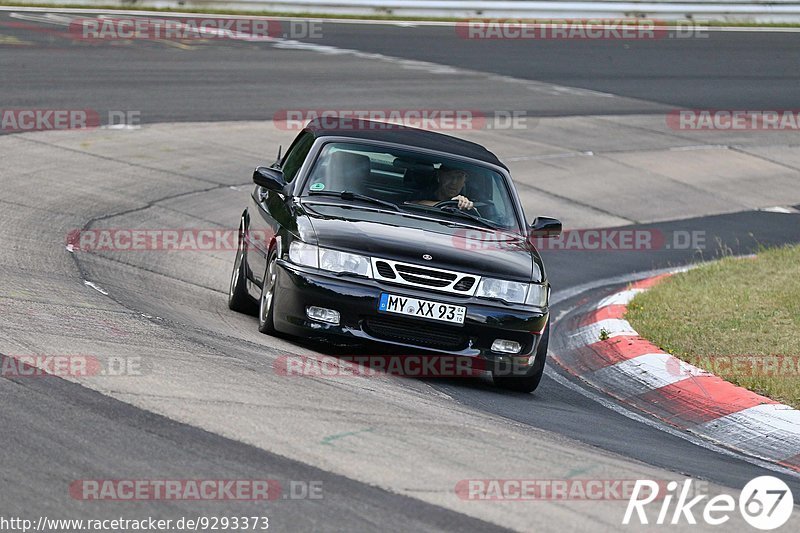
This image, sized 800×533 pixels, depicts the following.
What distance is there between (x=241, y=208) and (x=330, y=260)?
6544 millimetres

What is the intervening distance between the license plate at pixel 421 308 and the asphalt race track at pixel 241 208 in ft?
1.43

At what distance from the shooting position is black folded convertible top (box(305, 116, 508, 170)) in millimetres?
9484

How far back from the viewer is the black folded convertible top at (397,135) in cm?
948

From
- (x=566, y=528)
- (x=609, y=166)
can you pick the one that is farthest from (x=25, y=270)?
(x=609, y=166)

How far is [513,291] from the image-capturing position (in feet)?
26.9

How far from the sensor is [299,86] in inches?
856

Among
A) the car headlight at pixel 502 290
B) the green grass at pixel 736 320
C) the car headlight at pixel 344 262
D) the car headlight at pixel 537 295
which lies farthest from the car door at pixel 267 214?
the green grass at pixel 736 320

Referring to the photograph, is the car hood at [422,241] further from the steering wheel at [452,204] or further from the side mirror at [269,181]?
the side mirror at [269,181]

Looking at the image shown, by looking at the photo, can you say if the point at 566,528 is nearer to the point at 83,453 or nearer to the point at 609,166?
the point at 83,453

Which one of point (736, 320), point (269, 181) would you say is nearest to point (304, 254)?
point (269, 181)

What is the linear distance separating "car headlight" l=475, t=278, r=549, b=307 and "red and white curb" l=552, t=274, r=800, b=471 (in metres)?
1.07

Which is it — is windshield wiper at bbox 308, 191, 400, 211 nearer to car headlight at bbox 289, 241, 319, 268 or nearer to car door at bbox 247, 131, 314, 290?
car door at bbox 247, 131, 314, 290

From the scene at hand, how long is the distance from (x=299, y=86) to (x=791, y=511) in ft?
55.3

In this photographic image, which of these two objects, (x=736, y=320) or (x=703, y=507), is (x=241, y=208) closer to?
(x=736, y=320)
